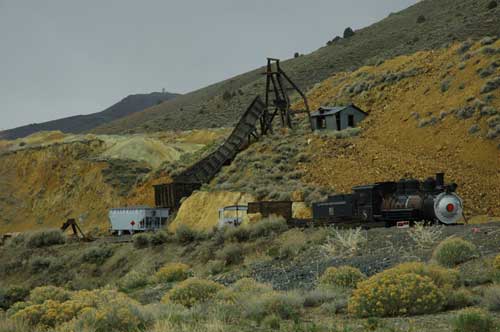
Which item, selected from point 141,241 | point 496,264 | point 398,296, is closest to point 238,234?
point 141,241

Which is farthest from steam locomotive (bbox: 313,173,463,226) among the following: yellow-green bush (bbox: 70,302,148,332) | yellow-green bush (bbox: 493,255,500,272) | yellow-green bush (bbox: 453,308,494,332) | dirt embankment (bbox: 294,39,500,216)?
yellow-green bush (bbox: 70,302,148,332)

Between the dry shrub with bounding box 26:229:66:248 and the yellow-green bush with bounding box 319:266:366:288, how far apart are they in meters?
30.5

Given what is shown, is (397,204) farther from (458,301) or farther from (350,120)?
(350,120)

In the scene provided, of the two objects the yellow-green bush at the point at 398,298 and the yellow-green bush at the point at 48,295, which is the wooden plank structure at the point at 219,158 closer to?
the yellow-green bush at the point at 48,295

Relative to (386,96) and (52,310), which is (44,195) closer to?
(386,96)

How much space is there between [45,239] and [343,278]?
103 feet

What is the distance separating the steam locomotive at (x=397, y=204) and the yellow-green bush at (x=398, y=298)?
1115 centimetres

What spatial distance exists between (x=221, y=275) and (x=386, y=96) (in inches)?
1177

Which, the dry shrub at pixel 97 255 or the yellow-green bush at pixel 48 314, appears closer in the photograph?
the yellow-green bush at pixel 48 314

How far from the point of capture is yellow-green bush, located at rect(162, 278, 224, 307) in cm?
1498

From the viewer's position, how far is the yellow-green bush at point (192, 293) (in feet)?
49.2

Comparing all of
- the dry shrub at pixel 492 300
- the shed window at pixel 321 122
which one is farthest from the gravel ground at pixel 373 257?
the shed window at pixel 321 122

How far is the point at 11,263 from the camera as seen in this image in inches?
1510

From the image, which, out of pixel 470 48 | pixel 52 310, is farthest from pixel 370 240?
pixel 470 48
